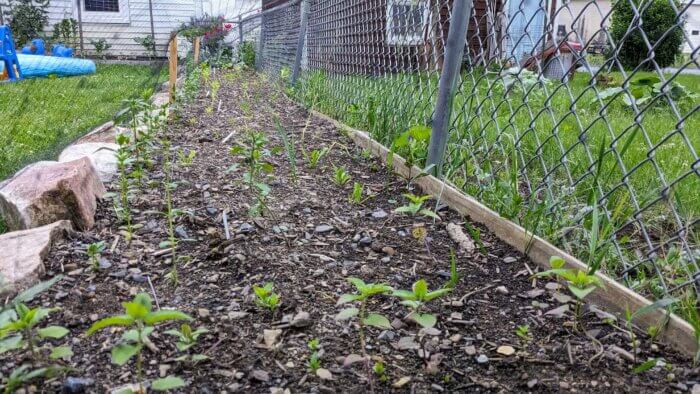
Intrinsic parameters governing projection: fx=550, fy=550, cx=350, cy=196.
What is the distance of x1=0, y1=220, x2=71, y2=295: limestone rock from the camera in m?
1.37

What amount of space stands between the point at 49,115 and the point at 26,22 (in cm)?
869

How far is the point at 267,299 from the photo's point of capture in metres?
1.29

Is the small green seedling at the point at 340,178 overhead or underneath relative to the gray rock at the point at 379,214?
overhead

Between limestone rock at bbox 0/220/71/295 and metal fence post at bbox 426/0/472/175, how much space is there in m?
1.32

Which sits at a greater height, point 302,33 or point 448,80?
point 302,33

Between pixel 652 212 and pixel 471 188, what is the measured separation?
0.62 meters

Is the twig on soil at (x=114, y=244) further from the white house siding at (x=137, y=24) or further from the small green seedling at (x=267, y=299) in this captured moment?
the white house siding at (x=137, y=24)

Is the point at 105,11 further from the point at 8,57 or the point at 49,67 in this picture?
the point at 8,57

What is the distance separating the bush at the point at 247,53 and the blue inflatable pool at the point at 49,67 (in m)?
3.14

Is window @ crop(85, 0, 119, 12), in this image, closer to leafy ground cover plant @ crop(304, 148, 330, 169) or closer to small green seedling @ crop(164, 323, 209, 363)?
leafy ground cover plant @ crop(304, 148, 330, 169)

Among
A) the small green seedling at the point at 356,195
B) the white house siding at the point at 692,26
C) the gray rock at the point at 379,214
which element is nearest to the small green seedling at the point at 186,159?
the small green seedling at the point at 356,195

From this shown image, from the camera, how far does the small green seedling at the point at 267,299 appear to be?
1284mm

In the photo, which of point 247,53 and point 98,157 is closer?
point 98,157

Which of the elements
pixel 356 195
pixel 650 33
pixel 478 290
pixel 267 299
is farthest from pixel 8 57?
pixel 650 33
